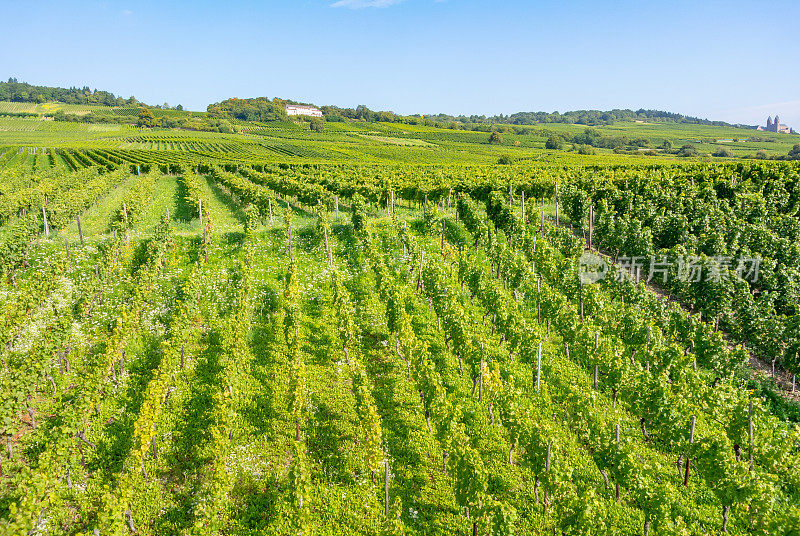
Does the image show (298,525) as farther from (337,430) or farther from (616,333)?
(616,333)

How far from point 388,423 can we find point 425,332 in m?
6.33

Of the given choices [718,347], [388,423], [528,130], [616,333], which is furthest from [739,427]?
[528,130]

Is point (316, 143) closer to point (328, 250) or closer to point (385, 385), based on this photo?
point (328, 250)

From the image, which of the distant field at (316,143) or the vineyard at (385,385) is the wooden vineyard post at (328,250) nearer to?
the vineyard at (385,385)

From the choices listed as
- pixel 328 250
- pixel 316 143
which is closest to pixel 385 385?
pixel 328 250

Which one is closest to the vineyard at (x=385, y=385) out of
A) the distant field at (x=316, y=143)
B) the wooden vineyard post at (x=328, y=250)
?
the wooden vineyard post at (x=328, y=250)

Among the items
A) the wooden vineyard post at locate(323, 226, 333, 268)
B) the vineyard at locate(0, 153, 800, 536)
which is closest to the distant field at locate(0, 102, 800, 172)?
the wooden vineyard post at locate(323, 226, 333, 268)

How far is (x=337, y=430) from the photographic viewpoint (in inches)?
582

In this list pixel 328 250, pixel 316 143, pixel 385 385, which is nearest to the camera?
pixel 385 385

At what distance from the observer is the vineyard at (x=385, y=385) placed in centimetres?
1152

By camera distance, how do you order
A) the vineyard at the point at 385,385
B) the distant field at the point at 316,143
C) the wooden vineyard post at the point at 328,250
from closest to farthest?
the vineyard at the point at 385,385
the wooden vineyard post at the point at 328,250
the distant field at the point at 316,143

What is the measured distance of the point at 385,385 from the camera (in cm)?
1720

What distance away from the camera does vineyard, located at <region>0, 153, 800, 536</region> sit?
37.8ft

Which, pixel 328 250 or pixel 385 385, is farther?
pixel 328 250
